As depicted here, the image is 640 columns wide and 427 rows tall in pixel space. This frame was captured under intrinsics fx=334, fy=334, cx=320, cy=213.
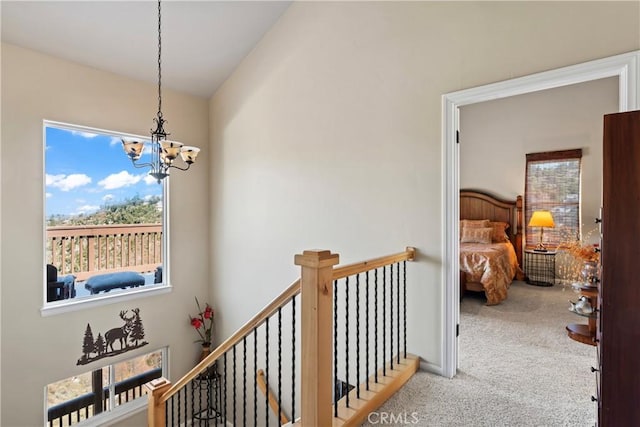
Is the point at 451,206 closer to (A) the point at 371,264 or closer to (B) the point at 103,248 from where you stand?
(A) the point at 371,264

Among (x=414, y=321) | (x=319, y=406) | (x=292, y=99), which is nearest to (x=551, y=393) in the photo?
(x=414, y=321)

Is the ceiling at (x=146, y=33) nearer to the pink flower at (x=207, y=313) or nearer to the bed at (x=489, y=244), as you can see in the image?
the pink flower at (x=207, y=313)

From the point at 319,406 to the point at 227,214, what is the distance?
3.27 meters

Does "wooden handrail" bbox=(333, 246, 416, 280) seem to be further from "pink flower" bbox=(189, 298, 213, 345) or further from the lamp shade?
the lamp shade

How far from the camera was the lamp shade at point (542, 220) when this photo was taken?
18.2 feet

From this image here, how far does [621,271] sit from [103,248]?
4.57 metres

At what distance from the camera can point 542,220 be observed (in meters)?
5.57

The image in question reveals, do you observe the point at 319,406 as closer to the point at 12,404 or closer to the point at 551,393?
the point at 551,393

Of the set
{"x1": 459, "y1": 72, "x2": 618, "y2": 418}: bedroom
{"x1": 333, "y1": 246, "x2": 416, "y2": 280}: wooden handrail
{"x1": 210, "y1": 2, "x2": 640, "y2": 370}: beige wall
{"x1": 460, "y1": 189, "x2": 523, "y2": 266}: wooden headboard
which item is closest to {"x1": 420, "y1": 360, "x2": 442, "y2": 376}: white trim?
{"x1": 210, "y1": 2, "x2": 640, "y2": 370}: beige wall

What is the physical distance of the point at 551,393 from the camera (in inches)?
91.0

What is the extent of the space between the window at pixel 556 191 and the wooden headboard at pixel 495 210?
0.52 feet

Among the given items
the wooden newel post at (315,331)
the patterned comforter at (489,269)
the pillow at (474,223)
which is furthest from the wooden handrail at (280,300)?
the pillow at (474,223)

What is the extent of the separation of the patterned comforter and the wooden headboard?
4.23 feet

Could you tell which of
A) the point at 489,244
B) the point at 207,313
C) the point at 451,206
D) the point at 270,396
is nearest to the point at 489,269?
the point at 489,244
